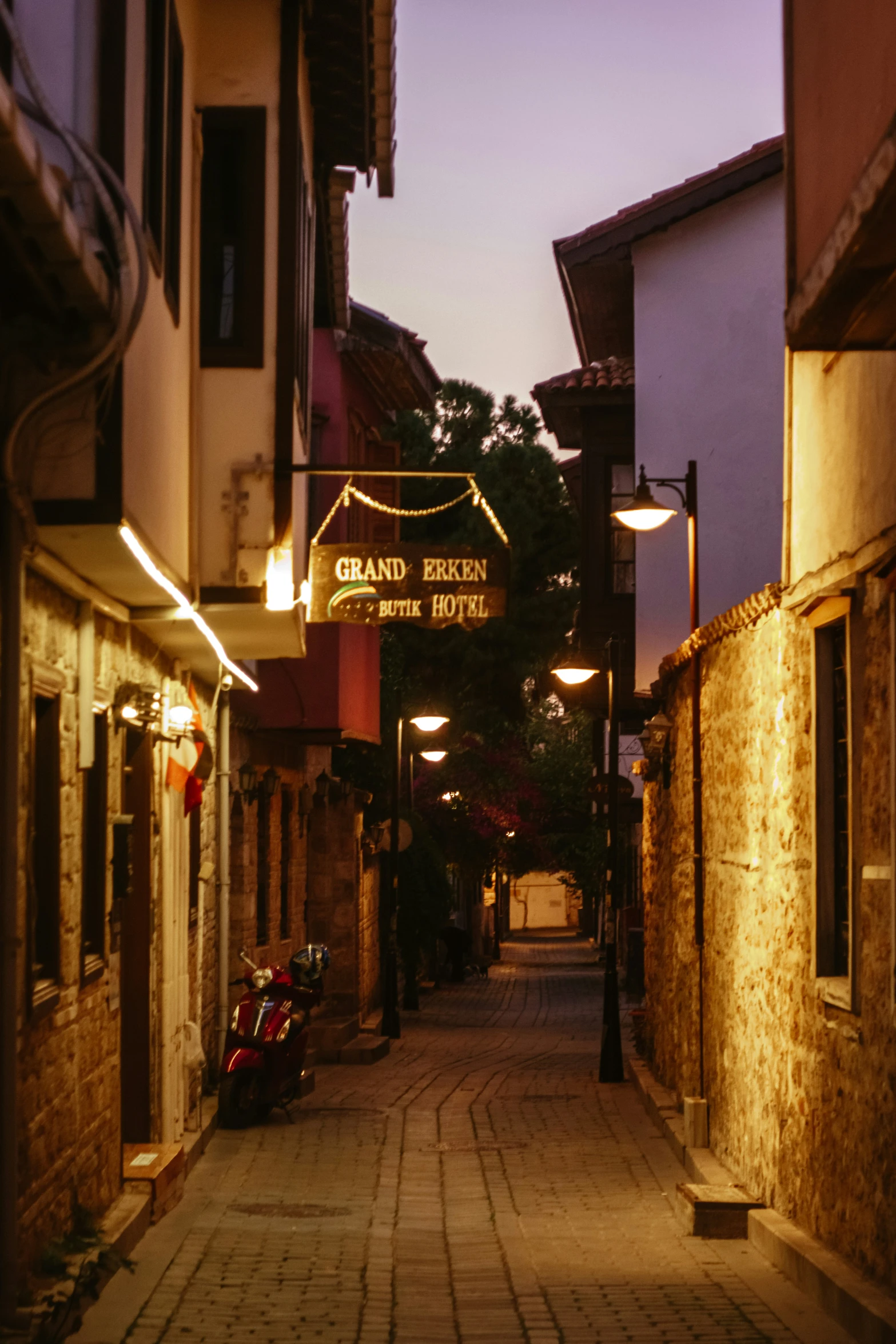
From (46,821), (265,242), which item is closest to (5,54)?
(46,821)

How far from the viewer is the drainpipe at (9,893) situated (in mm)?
6949

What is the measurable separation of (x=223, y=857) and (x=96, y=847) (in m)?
6.05

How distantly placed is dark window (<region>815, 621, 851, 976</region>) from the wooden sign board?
374 centimetres

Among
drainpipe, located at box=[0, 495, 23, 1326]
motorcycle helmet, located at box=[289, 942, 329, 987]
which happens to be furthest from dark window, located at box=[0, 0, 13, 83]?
motorcycle helmet, located at box=[289, 942, 329, 987]

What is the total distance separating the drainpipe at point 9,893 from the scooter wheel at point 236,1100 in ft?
26.2

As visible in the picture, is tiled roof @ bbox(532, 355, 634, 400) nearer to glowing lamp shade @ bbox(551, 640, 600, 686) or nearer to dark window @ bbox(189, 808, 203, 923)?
glowing lamp shade @ bbox(551, 640, 600, 686)

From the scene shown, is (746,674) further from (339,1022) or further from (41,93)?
(339,1022)

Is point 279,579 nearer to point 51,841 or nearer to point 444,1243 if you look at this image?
→ point 51,841

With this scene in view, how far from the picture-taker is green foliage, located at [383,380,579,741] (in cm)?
4216

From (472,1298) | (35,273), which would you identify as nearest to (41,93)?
(35,273)

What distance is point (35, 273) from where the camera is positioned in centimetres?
610

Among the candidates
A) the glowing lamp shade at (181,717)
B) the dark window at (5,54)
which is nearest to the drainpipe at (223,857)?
the glowing lamp shade at (181,717)


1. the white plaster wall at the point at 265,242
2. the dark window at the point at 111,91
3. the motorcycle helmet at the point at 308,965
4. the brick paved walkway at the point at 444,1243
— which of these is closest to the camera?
the dark window at the point at 111,91

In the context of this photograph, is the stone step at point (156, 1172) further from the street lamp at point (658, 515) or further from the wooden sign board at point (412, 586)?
the street lamp at point (658, 515)
